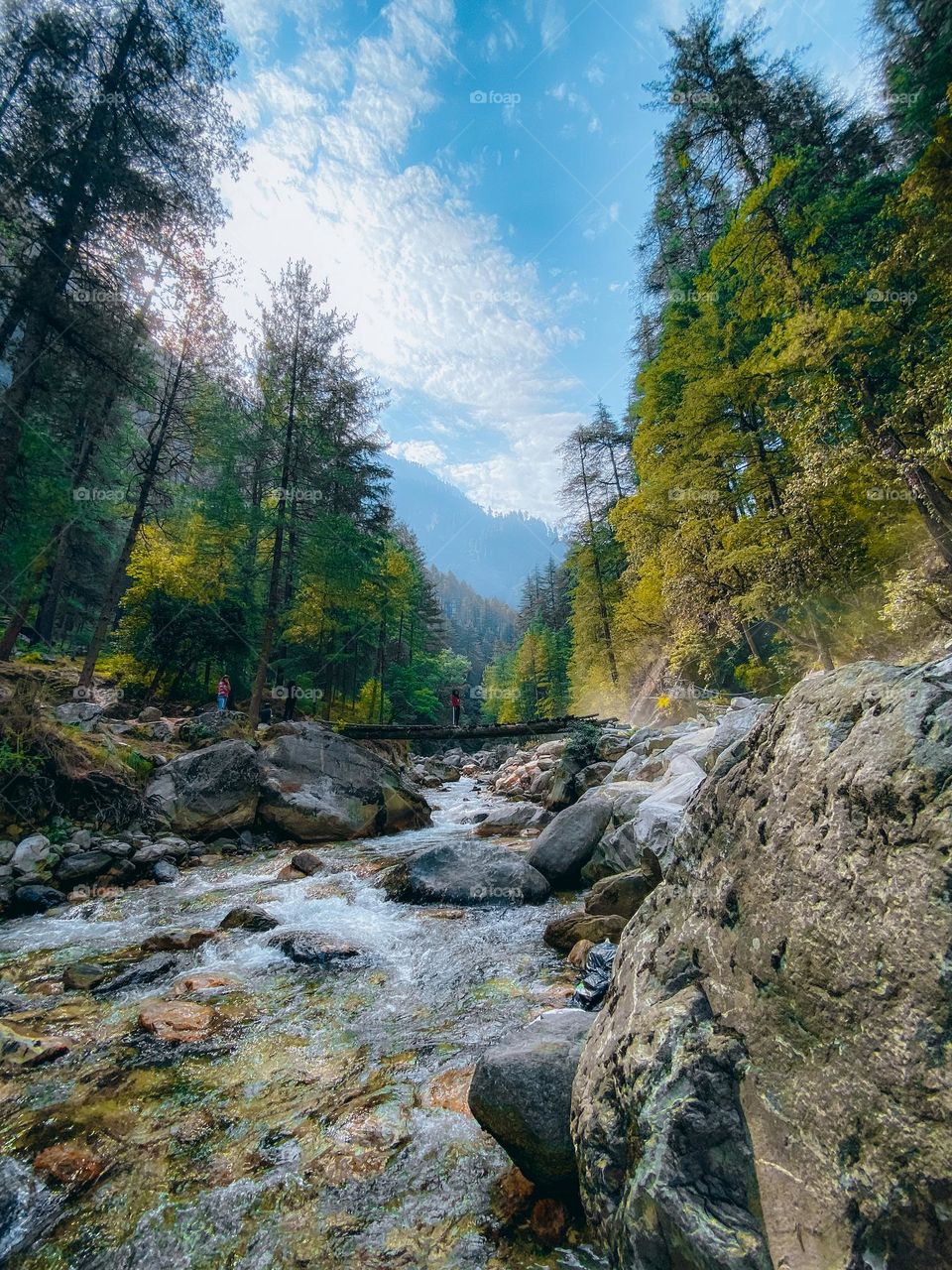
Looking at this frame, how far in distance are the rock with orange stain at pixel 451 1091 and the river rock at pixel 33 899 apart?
263 inches

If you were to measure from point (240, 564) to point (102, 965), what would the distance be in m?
17.7

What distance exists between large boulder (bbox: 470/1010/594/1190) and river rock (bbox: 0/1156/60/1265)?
223 cm

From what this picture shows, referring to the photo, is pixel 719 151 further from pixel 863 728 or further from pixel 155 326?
pixel 863 728

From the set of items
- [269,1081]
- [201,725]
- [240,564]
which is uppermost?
[240,564]

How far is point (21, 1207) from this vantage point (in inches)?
105

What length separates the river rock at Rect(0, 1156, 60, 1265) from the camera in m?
2.49

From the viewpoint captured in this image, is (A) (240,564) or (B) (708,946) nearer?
(B) (708,946)

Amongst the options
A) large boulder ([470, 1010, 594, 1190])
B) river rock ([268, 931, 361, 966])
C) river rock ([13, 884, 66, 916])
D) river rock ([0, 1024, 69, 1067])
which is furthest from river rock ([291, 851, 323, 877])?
large boulder ([470, 1010, 594, 1190])

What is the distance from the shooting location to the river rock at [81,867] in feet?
25.7

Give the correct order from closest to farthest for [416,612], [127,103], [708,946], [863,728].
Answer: [863,728]
[708,946]
[127,103]
[416,612]

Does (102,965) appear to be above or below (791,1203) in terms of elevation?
below

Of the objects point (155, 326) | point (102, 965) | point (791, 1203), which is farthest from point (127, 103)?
point (791, 1203)

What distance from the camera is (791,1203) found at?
5.32 feet

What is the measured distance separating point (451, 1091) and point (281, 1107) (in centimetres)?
115
